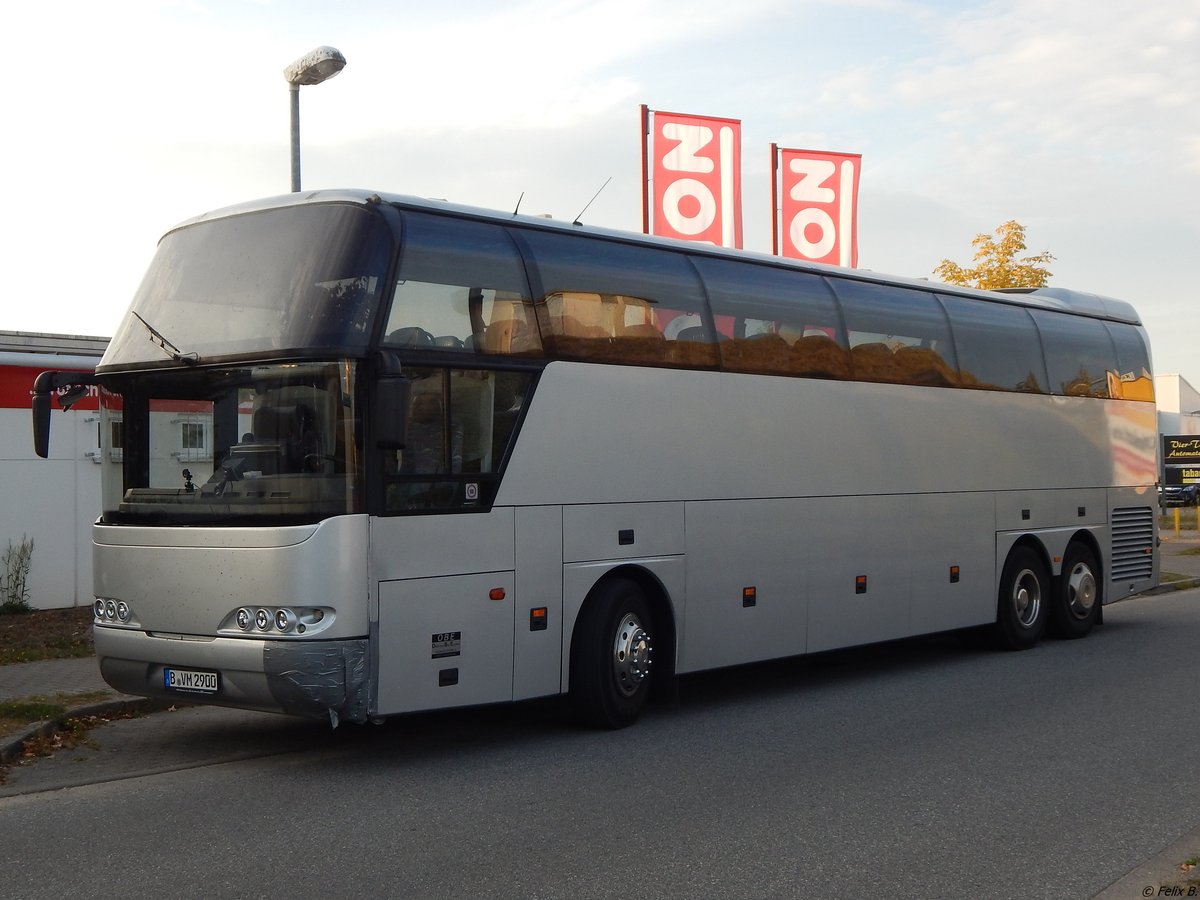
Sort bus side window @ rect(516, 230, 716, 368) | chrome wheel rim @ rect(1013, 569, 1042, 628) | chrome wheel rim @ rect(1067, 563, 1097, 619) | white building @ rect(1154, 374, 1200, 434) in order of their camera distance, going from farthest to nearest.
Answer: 1. white building @ rect(1154, 374, 1200, 434)
2. chrome wheel rim @ rect(1067, 563, 1097, 619)
3. chrome wheel rim @ rect(1013, 569, 1042, 628)
4. bus side window @ rect(516, 230, 716, 368)

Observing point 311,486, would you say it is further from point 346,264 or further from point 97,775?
point 97,775

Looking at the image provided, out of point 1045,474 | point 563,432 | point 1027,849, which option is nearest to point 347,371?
point 563,432

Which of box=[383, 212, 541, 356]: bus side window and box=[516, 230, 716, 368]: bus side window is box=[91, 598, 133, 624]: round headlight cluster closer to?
box=[383, 212, 541, 356]: bus side window

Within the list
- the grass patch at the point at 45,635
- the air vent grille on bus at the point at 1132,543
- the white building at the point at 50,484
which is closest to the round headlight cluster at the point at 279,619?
the grass patch at the point at 45,635

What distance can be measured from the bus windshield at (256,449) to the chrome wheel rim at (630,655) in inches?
107

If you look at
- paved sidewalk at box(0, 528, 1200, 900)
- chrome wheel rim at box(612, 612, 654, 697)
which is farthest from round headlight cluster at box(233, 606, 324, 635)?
chrome wheel rim at box(612, 612, 654, 697)

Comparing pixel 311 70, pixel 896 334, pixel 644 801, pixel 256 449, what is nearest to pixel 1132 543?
pixel 896 334

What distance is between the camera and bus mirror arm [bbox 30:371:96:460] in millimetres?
9648

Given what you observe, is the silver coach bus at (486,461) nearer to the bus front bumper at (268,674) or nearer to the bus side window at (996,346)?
the bus front bumper at (268,674)

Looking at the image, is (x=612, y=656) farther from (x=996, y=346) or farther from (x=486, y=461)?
(x=996, y=346)

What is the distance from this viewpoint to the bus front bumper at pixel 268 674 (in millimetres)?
8508

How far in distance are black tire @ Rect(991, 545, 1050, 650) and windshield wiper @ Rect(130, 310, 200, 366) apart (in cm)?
973

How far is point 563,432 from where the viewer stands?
402 inches

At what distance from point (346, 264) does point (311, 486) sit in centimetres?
141
